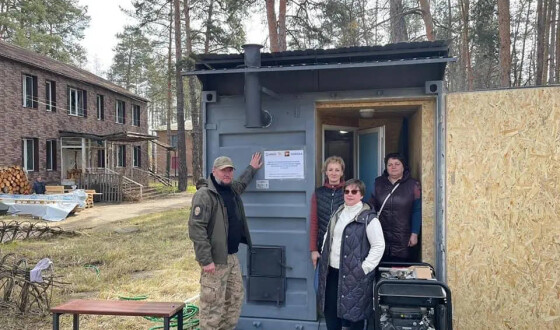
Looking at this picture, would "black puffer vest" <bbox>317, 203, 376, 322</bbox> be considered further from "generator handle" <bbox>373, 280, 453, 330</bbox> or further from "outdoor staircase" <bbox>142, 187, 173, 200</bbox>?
"outdoor staircase" <bbox>142, 187, 173, 200</bbox>

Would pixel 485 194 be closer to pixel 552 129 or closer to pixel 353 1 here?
pixel 552 129

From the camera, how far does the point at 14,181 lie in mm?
16547

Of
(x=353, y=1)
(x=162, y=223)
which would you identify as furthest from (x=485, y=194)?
(x=353, y=1)

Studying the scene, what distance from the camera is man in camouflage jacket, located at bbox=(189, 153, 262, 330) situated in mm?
3742

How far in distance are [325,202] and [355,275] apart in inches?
31.6

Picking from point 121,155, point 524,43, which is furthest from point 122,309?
point 524,43

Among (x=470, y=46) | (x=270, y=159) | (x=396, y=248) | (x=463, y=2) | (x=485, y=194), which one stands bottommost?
(x=396, y=248)

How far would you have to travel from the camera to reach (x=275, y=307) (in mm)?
4430

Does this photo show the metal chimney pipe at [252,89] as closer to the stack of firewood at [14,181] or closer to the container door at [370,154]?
the container door at [370,154]

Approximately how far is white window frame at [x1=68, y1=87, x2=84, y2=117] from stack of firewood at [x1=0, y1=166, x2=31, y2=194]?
5.49 metres

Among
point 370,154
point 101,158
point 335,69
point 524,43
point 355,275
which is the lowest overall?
point 355,275

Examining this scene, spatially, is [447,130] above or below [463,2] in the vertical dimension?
below

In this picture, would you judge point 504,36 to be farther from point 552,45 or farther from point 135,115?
point 135,115

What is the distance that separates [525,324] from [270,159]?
2.75m
